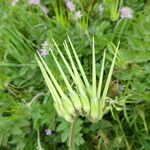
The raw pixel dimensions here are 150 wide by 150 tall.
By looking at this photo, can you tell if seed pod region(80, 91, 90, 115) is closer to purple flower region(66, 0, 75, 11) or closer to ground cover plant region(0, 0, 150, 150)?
ground cover plant region(0, 0, 150, 150)

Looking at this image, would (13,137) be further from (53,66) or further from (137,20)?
(137,20)

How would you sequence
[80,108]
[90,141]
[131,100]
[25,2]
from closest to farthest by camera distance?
[80,108]
[131,100]
[90,141]
[25,2]

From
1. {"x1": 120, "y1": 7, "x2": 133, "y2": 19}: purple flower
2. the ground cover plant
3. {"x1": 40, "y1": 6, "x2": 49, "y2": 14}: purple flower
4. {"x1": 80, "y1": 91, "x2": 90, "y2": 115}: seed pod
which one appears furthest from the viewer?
{"x1": 40, "y1": 6, "x2": 49, "y2": 14}: purple flower

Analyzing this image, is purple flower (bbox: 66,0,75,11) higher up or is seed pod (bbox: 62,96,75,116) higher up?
purple flower (bbox: 66,0,75,11)

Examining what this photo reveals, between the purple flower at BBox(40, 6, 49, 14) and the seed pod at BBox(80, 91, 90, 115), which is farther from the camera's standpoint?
the purple flower at BBox(40, 6, 49, 14)

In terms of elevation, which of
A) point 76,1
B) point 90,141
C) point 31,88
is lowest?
point 90,141

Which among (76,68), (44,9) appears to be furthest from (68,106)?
(44,9)

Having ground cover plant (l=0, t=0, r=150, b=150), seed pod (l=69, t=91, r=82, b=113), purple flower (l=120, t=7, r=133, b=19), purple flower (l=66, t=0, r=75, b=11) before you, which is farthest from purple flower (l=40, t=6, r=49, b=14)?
seed pod (l=69, t=91, r=82, b=113)

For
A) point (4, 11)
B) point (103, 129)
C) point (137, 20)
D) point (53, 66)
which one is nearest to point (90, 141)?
point (103, 129)

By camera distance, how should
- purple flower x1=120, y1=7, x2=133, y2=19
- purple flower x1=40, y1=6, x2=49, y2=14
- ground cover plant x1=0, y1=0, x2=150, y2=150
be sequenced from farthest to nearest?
purple flower x1=40, y1=6, x2=49, y2=14 < purple flower x1=120, y1=7, x2=133, y2=19 < ground cover plant x1=0, y1=0, x2=150, y2=150

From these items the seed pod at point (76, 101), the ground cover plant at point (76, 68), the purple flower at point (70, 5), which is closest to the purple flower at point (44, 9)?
the ground cover plant at point (76, 68)
